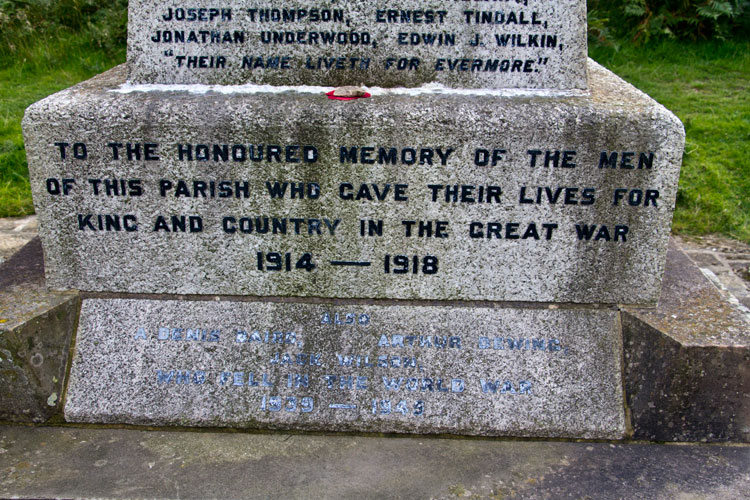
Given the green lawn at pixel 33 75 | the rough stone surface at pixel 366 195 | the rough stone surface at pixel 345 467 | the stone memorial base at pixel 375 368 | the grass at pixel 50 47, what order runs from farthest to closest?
1. the grass at pixel 50 47
2. the green lawn at pixel 33 75
3. the stone memorial base at pixel 375 368
4. the rough stone surface at pixel 366 195
5. the rough stone surface at pixel 345 467

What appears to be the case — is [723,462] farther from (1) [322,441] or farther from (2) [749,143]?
(2) [749,143]

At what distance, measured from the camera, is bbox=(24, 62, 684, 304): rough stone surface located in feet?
9.19

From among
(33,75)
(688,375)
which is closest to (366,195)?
(688,375)

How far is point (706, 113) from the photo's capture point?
6.36 m

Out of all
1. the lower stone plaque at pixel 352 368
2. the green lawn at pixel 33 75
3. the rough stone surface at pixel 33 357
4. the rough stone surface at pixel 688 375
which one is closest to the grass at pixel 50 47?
the green lawn at pixel 33 75

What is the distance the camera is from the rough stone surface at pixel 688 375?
2824mm

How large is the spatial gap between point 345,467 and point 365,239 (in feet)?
3.25

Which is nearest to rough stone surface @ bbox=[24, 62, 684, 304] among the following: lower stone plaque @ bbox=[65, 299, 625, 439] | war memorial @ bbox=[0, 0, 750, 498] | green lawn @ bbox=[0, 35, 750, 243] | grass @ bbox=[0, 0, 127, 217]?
war memorial @ bbox=[0, 0, 750, 498]

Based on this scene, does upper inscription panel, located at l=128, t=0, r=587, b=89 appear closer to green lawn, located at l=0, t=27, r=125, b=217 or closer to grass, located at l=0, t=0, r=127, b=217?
green lawn, located at l=0, t=27, r=125, b=217

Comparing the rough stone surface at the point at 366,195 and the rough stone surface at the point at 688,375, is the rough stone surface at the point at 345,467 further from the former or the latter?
the rough stone surface at the point at 366,195

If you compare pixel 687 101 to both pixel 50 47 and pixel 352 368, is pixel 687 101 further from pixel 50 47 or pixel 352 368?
pixel 50 47

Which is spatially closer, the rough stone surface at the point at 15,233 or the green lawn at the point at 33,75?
the rough stone surface at the point at 15,233

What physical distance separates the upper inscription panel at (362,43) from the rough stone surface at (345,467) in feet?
5.37

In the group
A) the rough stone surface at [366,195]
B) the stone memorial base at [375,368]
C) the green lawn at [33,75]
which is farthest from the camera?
the green lawn at [33,75]
